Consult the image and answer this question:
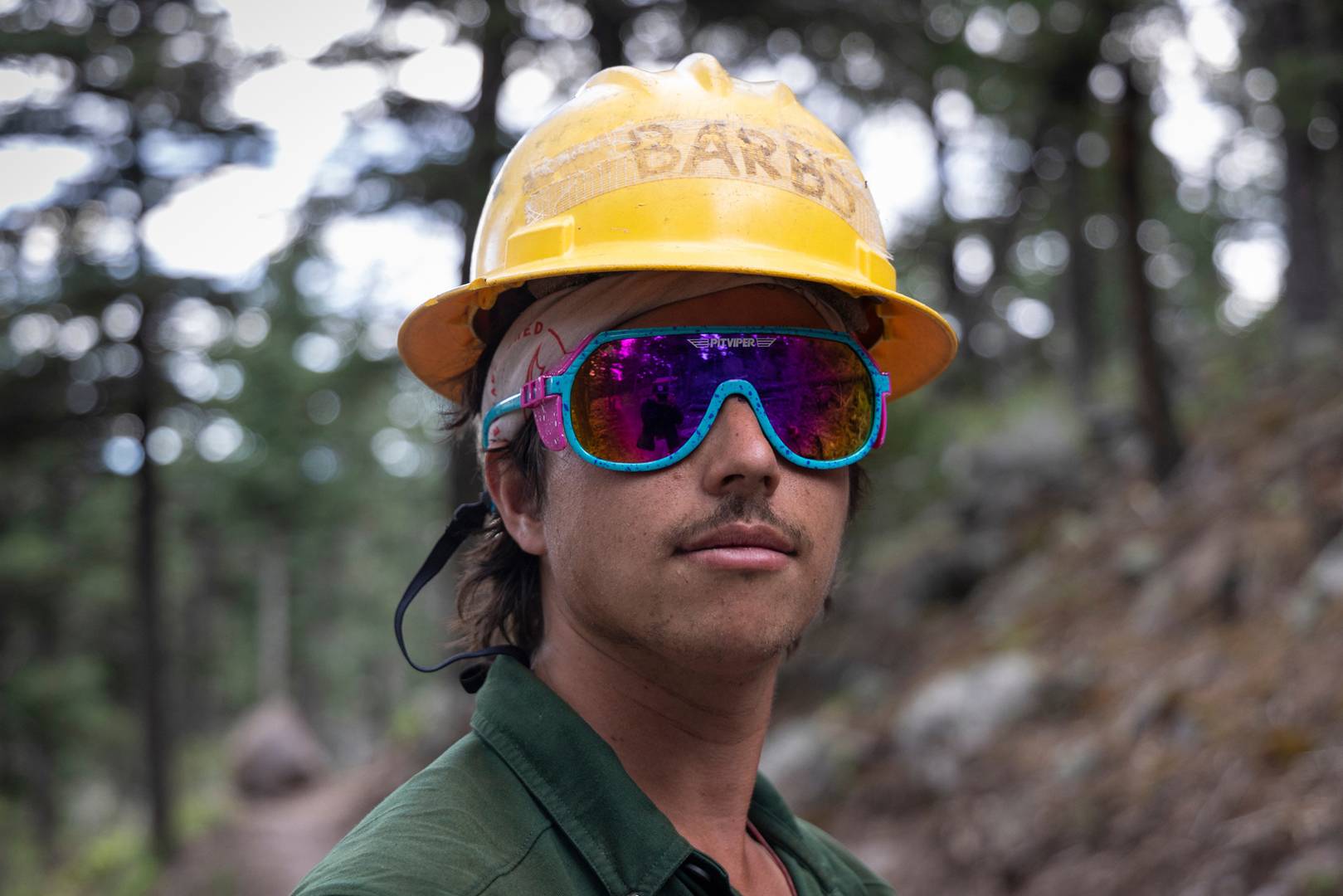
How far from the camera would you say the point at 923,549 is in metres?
14.7

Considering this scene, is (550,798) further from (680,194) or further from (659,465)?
(680,194)

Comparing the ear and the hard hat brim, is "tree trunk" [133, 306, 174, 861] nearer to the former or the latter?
the hard hat brim

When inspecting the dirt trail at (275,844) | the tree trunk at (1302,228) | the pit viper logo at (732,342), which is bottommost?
the dirt trail at (275,844)

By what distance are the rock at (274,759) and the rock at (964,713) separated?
19.1 metres

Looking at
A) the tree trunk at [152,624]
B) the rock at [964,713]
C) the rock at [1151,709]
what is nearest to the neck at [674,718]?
the rock at [1151,709]

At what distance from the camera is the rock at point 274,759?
25.3 metres

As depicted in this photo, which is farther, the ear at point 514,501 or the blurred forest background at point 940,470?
the blurred forest background at point 940,470

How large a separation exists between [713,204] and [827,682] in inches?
434

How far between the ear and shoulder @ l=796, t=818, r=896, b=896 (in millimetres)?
842

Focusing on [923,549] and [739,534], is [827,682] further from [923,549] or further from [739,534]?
[739,534]

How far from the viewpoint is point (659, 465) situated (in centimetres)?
204

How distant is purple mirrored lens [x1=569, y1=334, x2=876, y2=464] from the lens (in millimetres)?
2076

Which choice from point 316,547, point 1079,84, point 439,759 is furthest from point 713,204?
point 316,547

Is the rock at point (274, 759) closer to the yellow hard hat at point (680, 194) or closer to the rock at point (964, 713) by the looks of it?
the rock at point (964, 713)
